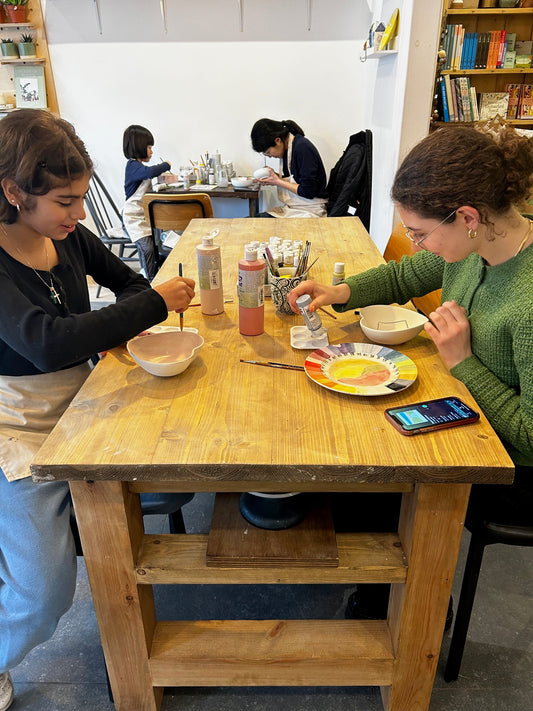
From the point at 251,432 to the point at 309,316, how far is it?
425mm

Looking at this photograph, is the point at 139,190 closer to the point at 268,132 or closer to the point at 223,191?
the point at 223,191

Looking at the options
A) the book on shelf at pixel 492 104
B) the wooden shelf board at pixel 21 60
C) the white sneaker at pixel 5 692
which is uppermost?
the wooden shelf board at pixel 21 60

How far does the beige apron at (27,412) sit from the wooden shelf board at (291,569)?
1.06 ft

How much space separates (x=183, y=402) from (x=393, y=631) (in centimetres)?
69

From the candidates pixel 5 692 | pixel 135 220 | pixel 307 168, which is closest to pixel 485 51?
pixel 307 168

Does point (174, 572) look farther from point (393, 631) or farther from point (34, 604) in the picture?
point (393, 631)

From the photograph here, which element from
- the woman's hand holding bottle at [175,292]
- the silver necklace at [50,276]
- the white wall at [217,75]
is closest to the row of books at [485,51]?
the white wall at [217,75]

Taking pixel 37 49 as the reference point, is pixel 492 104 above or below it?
below

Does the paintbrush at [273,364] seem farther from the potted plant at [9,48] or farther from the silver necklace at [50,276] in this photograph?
the potted plant at [9,48]

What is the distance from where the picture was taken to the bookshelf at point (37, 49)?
13.6 ft

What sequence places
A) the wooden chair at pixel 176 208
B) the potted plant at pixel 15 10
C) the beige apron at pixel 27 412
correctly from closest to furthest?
the beige apron at pixel 27 412
the wooden chair at pixel 176 208
the potted plant at pixel 15 10

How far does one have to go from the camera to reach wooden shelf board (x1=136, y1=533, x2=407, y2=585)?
1.07m

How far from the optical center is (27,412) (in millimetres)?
1186

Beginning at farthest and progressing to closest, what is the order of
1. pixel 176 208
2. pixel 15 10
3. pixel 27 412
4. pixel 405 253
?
pixel 15 10 < pixel 176 208 < pixel 405 253 < pixel 27 412
